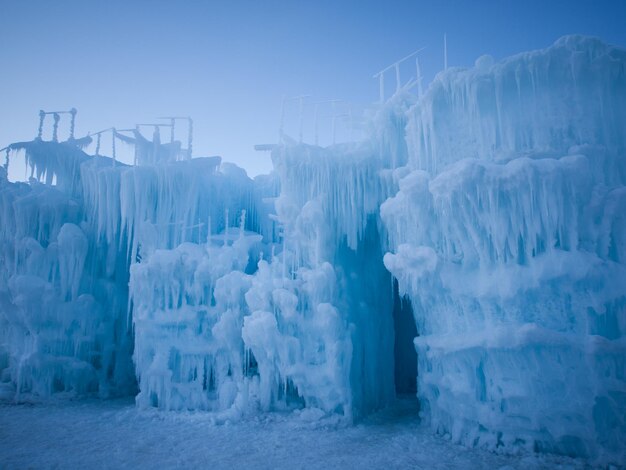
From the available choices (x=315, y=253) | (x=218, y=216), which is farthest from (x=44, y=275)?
(x=315, y=253)

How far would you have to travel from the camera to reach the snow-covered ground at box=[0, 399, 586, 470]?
389 inches

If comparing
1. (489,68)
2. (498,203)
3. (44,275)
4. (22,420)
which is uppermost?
(489,68)

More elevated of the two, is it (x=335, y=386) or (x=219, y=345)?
(x=219, y=345)

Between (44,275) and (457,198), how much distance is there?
54.7ft

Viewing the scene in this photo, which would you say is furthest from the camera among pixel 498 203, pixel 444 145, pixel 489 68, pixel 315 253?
pixel 315 253

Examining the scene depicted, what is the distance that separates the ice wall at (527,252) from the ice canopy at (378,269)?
0.05m

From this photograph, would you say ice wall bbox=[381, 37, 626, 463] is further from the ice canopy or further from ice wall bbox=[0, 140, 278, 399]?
ice wall bbox=[0, 140, 278, 399]

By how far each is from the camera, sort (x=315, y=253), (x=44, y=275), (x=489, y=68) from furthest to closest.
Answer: (x=44, y=275) → (x=315, y=253) → (x=489, y=68)

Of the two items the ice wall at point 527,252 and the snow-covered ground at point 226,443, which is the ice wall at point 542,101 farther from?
the snow-covered ground at point 226,443

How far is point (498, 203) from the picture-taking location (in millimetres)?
10055

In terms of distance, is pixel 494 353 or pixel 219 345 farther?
pixel 219 345

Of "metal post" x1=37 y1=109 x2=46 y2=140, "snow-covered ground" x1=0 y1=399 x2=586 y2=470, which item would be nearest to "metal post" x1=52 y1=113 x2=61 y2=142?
"metal post" x1=37 y1=109 x2=46 y2=140

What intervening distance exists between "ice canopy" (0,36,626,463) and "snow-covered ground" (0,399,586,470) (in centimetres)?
68

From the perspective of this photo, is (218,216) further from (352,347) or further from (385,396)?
(385,396)
